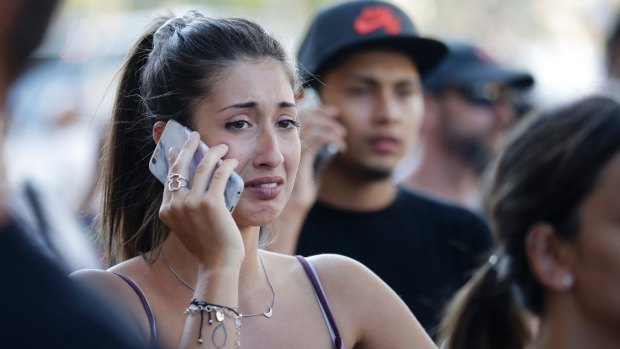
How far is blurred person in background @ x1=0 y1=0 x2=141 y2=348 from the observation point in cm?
121

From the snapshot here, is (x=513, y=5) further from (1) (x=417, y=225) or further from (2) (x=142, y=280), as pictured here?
(2) (x=142, y=280)

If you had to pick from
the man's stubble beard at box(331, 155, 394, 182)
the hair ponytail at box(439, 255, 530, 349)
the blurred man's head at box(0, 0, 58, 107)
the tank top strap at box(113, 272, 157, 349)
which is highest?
the blurred man's head at box(0, 0, 58, 107)

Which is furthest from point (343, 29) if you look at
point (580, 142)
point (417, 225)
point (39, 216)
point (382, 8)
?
point (580, 142)

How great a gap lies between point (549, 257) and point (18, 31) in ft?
7.22

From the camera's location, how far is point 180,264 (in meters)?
2.71

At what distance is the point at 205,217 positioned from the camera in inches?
96.0

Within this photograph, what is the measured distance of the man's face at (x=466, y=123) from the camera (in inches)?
246

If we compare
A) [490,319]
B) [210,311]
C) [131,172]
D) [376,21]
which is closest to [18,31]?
[210,311]

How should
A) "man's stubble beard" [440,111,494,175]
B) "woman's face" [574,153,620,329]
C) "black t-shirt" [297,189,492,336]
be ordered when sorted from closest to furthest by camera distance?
1. "woman's face" [574,153,620,329]
2. "black t-shirt" [297,189,492,336]
3. "man's stubble beard" [440,111,494,175]

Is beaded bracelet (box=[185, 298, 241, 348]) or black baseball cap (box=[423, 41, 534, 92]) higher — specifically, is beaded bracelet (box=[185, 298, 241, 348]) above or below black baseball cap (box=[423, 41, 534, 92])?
above

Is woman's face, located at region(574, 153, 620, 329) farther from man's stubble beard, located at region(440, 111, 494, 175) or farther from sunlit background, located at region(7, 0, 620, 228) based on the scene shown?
man's stubble beard, located at region(440, 111, 494, 175)

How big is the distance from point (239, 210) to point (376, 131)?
191 centimetres

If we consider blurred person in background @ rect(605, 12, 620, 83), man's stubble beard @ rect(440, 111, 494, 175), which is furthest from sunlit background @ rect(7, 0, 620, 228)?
man's stubble beard @ rect(440, 111, 494, 175)

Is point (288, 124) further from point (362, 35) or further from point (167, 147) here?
point (362, 35)
